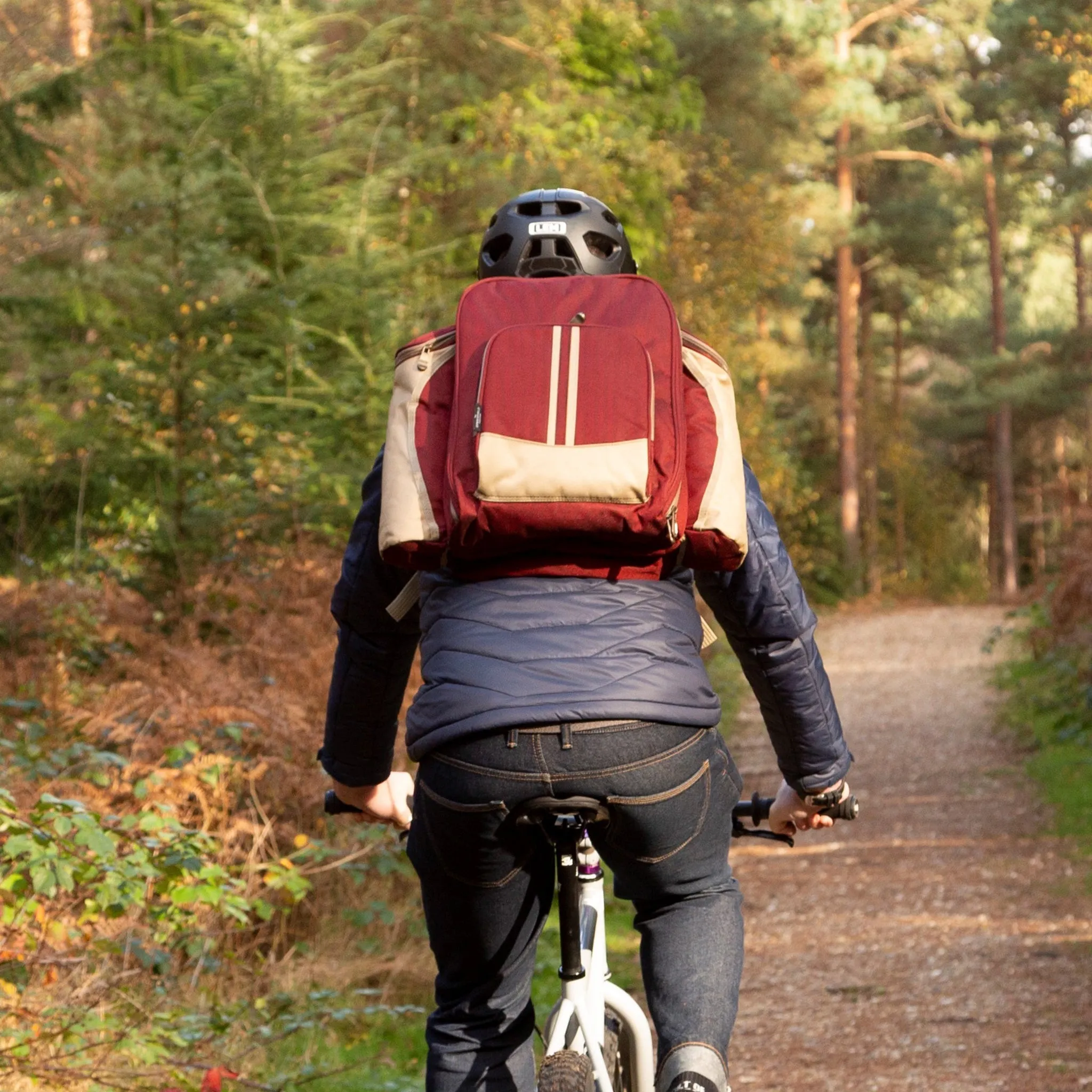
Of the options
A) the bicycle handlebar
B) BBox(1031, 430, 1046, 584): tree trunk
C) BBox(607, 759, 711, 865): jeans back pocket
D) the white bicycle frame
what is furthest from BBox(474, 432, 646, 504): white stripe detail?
BBox(1031, 430, 1046, 584): tree trunk

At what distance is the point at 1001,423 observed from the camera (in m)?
38.5

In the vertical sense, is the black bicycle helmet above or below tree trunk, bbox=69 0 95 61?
below

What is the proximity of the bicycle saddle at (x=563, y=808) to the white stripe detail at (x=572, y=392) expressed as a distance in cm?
54

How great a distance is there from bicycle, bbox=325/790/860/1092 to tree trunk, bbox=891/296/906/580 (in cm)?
3793

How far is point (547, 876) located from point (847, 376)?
3402 cm

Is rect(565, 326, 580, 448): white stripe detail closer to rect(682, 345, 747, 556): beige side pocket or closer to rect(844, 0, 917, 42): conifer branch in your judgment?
rect(682, 345, 747, 556): beige side pocket

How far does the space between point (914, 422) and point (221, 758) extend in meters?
41.2

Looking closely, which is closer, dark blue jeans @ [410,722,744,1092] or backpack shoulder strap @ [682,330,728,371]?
dark blue jeans @ [410,722,744,1092]

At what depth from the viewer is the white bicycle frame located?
2.43m

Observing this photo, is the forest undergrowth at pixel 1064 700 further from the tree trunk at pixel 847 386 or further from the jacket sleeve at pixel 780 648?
→ the tree trunk at pixel 847 386

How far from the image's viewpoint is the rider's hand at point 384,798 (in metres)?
2.94

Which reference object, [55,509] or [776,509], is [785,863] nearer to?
[55,509]

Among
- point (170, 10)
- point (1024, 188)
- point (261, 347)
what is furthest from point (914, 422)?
point (261, 347)

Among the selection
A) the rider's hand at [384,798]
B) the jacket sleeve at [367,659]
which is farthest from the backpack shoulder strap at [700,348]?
the rider's hand at [384,798]
